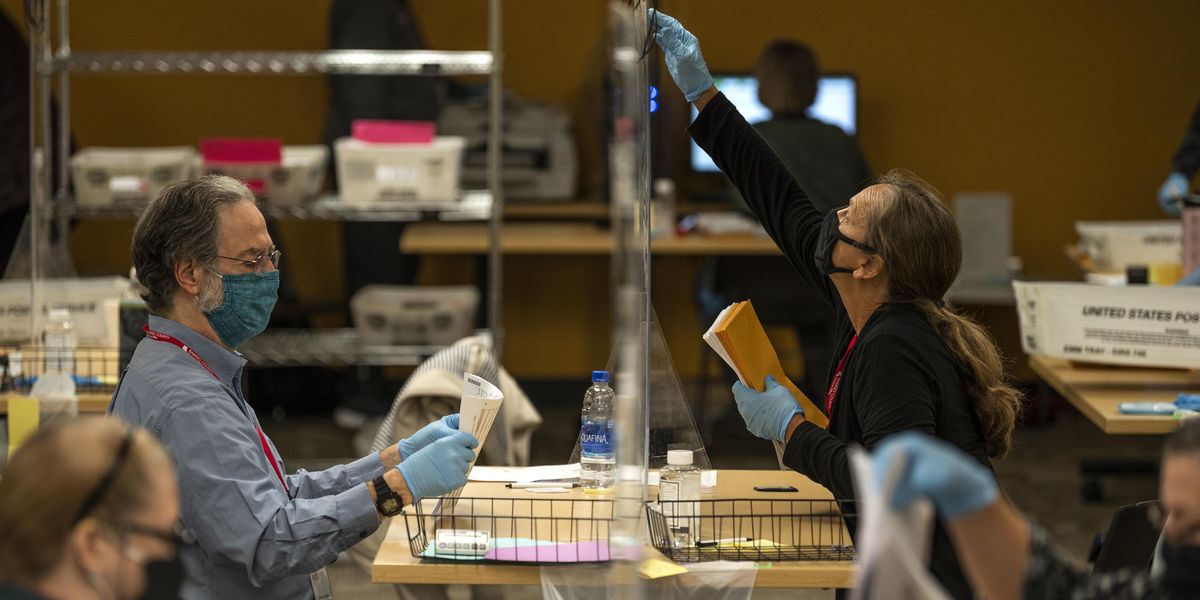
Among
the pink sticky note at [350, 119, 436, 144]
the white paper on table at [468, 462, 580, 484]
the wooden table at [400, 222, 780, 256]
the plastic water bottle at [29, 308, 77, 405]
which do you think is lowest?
the white paper on table at [468, 462, 580, 484]

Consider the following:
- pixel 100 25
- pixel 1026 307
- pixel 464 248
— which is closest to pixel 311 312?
pixel 464 248

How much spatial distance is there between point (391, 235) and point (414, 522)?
11.4 feet

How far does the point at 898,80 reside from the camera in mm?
6340

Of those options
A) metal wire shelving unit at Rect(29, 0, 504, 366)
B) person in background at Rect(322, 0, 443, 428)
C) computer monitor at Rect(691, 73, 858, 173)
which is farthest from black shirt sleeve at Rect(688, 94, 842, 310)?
computer monitor at Rect(691, 73, 858, 173)

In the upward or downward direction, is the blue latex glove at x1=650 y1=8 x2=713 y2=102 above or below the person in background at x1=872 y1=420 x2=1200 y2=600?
above

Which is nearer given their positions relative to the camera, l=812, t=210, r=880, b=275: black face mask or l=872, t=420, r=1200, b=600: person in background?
l=872, t=420, r=1200, b=600: person in background

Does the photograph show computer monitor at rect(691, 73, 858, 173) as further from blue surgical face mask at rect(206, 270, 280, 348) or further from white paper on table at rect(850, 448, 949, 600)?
white paper on table at rect(850, 448, 949, 600)

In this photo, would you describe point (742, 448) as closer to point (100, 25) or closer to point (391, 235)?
point (391, 235)

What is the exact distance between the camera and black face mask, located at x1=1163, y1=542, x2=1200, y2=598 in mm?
1508

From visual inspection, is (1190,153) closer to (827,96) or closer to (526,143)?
(827,96)

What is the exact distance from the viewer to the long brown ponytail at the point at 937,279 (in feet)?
7.37

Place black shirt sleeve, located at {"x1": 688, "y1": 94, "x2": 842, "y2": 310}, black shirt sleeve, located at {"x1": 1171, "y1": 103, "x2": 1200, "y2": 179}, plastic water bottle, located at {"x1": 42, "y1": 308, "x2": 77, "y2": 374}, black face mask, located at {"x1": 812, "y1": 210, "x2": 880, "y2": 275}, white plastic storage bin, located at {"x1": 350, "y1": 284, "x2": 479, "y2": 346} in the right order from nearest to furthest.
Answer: black face mask, located at {"x1": 812, "y1": 210, "x2": 880, "y2": 275} → black shirt sleeve, located at {"x1": 688, "y1": 94, "x2": 842, "y2": 310} → plastic water bottle, located at {"x1": 42, "y1": 308, "x2": 77, "y2": 374} → black shirt sleeve, located at {"x1": 1171, "y1": 103, "x2": 1200, "y2": 179} → white plastic storage bin, located at {"x1": 350, "y1": 284, "x2": 479, "y2": 346}

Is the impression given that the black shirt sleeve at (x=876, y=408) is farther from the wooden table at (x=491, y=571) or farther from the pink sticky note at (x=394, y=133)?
the pink sticky note at (x=394, y=133)

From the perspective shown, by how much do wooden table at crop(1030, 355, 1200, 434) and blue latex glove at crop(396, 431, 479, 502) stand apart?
1772mm
